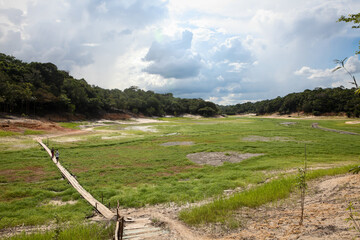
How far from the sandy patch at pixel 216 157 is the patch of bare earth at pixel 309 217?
37.7ft

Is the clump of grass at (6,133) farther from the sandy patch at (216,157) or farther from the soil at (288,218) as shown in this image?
the soil at (288,218)

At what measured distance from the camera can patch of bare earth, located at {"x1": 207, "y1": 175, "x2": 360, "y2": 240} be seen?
22.1 feet

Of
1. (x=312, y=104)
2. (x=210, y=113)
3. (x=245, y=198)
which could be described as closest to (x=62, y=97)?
(x=245, y=198)

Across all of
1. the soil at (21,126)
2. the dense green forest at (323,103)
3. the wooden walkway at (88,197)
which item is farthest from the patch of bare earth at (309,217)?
the dense green forest at (323,103)

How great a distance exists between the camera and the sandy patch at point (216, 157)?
23.4m

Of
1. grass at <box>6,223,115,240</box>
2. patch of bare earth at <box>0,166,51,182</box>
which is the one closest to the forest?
grass at <box>6,223,115,240</box>

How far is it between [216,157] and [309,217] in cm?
1715

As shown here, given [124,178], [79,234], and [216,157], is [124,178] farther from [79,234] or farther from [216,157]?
[216,157]

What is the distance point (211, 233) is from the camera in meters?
8.61

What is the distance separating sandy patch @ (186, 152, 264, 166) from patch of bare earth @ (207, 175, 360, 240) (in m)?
11.5

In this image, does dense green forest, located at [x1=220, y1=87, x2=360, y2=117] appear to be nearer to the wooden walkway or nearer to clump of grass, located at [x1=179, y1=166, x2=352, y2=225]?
clump of grass, located at [x1=179, y1=166, x2=352, y2=225]

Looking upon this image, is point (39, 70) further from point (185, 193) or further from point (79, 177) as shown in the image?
point (185, 193)

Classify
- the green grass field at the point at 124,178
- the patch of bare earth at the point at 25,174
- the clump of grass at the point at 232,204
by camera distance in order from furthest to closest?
the patch of bare earth at the point at 25,174 → the green grass field at the point at 124,178 → the clump of grass at the point at 232,204

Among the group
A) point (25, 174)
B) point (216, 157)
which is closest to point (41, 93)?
point (25, 174)
